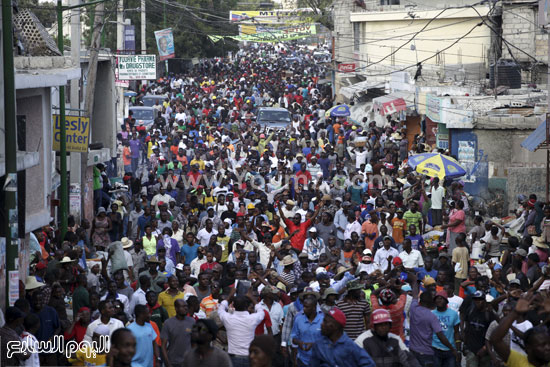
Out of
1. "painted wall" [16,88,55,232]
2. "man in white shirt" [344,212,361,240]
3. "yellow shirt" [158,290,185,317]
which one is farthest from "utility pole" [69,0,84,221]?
"yellow shirt" [158,290,185,317]

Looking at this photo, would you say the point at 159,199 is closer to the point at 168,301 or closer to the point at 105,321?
the point at 168,301

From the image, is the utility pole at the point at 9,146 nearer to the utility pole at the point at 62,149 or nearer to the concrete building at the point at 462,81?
the utility pole at the point at 62,149

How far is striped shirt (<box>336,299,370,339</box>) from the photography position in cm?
1020

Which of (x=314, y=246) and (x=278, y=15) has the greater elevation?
(x=278, y=15)

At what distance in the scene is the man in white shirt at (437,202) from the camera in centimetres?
1942

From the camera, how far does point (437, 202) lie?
1947 centimetres

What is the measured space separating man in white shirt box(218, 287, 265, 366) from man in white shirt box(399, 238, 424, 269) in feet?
15.6

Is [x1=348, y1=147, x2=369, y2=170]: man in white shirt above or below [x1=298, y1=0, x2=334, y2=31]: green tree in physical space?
below

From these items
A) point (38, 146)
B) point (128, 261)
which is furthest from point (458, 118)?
point (128, 261)

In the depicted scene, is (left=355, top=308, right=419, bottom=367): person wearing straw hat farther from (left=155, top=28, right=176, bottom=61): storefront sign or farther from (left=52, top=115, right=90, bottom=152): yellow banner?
(left=155, top=28, right=176, bottom=61): storefront sign

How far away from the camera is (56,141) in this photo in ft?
59.8

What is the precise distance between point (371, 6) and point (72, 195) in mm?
31156

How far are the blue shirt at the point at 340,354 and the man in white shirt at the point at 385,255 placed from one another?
611 cm

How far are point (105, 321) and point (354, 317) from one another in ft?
8.22
